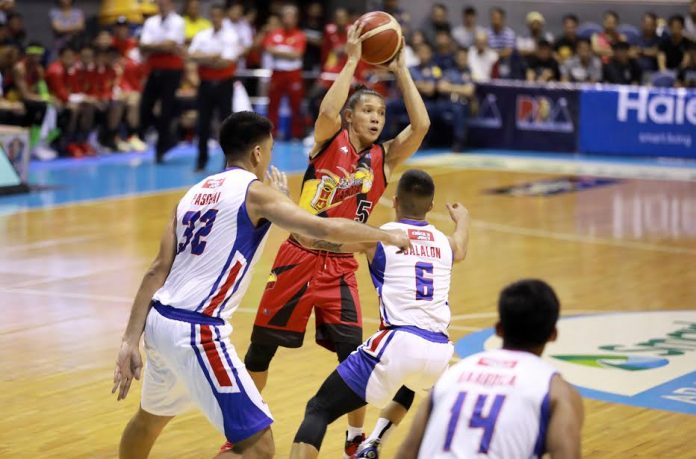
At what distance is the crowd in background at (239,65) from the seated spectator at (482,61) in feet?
0.06

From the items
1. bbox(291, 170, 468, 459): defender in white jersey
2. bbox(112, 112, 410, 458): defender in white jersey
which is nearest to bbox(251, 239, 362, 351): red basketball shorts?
bbox(291, 170, 468, 459): defender in white jersey

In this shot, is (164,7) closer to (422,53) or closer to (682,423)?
(422,53)

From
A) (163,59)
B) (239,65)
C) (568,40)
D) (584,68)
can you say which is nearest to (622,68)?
(584,68)

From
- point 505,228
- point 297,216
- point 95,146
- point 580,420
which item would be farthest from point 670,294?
point 95,146

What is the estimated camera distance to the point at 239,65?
24.6 meters

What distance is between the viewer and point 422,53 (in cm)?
2219

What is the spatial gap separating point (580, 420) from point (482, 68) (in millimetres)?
19831

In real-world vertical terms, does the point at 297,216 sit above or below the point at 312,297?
above

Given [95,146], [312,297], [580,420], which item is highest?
[580,420]

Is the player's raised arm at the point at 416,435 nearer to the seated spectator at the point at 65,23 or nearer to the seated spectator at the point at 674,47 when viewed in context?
the seated spectator at the point at 674,47

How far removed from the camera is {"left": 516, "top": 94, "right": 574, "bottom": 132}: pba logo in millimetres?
21984

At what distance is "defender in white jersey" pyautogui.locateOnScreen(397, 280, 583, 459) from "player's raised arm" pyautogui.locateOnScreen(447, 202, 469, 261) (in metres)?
2.09

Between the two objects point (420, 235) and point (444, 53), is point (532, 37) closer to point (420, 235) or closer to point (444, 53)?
point (444, 53)

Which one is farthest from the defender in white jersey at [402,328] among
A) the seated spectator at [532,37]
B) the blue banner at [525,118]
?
the seated spectator at [532,37]
